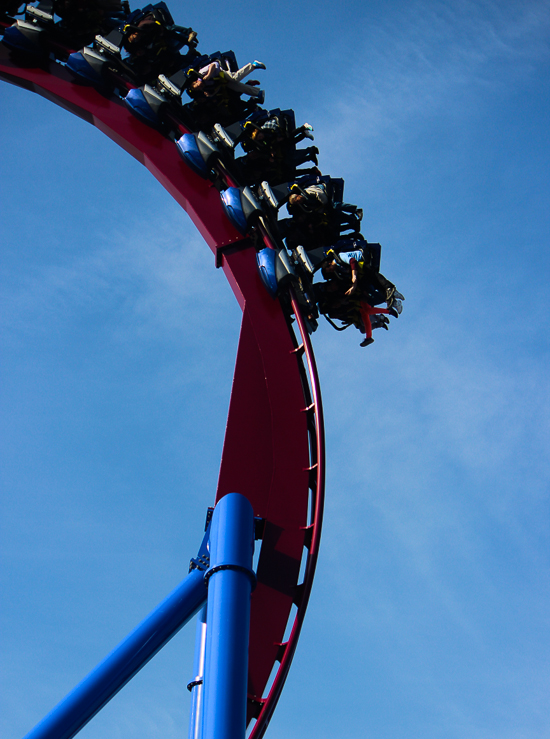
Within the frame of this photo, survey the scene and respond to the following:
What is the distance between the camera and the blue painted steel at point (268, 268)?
7250 millimetres

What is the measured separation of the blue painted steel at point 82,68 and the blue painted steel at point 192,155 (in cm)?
136

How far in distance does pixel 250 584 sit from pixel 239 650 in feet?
1.86

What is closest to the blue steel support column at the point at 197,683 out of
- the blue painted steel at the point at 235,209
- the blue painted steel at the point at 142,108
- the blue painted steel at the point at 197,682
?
the blue painted steel at the point at 197,682

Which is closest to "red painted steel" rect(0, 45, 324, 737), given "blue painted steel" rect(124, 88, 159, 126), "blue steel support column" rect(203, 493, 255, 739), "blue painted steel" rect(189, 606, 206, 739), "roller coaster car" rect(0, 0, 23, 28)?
"blue painted steel" rect(124, 88, 159, 126)

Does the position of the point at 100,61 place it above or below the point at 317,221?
above

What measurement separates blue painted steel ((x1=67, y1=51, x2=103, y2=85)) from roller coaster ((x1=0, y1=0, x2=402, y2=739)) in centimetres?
2

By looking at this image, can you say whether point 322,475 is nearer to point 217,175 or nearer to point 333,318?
point 333,318

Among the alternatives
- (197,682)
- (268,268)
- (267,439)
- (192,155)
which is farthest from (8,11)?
(197,682)

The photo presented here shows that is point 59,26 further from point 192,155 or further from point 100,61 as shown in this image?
point 192,155

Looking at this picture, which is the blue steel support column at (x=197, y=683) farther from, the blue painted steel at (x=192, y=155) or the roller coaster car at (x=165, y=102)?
the roller coaster car at (x=165, y=102)

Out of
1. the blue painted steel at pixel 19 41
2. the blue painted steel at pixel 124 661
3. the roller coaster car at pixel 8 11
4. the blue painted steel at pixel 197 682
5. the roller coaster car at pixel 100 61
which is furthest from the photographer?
the roller coaster car at pixel 8 11

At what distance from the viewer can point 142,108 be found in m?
8.29

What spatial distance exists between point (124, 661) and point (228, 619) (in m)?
0.87

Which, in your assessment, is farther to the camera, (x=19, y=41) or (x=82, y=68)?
(x=19, y=41)
